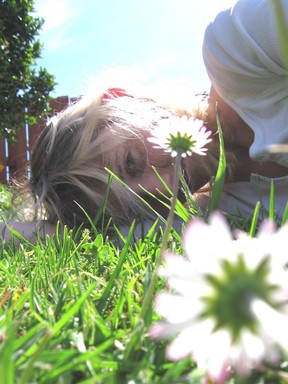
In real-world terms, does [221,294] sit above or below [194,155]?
above

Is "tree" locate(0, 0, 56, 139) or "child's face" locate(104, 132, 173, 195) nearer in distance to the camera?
"child's face" locate(104, 132, 173, 195)

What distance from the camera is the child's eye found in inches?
42.7

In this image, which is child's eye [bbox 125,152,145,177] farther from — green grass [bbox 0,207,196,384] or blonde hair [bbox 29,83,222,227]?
green grass [bbox 0,207,196,384]

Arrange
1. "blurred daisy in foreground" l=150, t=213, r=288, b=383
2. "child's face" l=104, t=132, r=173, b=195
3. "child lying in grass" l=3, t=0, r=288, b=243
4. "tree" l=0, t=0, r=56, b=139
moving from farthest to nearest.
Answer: "tree" l=0, t=0, r=56, b=139 < "child's face" l=104, t=132, r=173, b=195 < "child lying in grass" l=3, t=0, r=288, b=243 < "blurred daisy in foreground" l=150, t=213, r=288, b=383

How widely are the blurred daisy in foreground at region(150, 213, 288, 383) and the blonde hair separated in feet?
3.06

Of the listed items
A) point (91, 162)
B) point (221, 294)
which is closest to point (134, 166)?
point (91, 162)

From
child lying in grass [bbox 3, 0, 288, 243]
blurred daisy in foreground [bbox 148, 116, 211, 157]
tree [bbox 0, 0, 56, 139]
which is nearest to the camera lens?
blurred daisy in foreground [bbox 148, 116, 211, 157]

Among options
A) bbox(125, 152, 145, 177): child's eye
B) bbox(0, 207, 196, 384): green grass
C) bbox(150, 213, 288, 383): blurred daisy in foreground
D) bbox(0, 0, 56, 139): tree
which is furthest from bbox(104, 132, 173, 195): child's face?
bbox(0, 0, 56, 139): tree

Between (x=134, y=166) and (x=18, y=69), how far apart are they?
281cm

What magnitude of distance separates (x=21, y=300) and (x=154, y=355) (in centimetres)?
11

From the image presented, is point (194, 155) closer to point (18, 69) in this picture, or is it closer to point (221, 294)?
point (221, 294)

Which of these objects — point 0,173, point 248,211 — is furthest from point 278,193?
point 0,173

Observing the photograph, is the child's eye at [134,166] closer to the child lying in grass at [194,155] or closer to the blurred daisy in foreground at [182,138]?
the child lying in grass at [194,155]

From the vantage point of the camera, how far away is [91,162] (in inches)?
45.5
